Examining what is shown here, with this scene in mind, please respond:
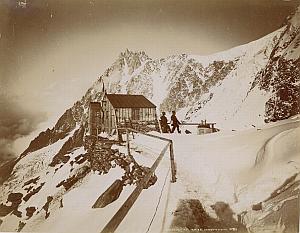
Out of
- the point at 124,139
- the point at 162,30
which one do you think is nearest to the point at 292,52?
the point at 162,30

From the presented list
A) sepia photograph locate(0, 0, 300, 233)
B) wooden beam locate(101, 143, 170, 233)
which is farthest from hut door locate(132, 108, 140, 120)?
wooden beam locate(101, 143, 170, 233)

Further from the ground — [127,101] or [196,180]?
[127,101]

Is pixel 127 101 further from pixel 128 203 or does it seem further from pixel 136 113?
pixel 128 203

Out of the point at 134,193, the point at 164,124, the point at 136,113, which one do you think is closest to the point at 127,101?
the point at 136,113

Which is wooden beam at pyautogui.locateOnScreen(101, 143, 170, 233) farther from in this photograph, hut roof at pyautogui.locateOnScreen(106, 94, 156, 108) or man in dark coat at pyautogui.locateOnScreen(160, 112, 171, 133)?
hut roof at pyautogui.locateOnScreen(106, 94, 156, 108)

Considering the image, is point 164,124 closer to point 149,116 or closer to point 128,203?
point 149,116

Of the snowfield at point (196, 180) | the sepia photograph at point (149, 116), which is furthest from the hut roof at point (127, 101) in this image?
the snowfield at point (196, 180)

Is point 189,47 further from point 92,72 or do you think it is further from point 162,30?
point 92,72
